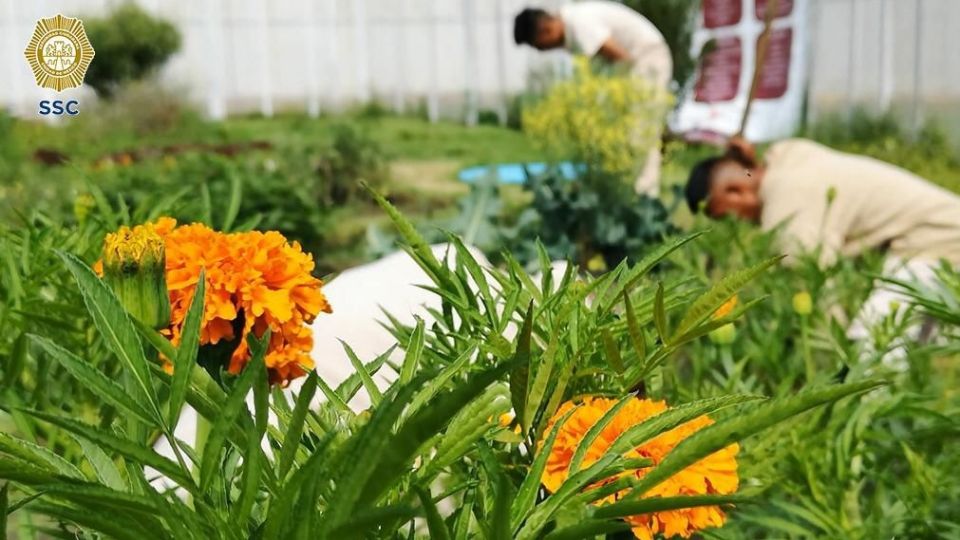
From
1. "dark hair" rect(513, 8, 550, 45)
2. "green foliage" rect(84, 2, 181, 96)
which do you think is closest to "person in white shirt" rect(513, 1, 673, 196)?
"dark hair" rect(513, 8, 550, 45)

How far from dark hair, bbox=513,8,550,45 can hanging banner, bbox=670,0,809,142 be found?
2745 millimetres

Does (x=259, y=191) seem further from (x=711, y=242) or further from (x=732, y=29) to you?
(x=732, y=29)

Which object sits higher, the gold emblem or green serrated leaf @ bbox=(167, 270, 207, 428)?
the gold emblem

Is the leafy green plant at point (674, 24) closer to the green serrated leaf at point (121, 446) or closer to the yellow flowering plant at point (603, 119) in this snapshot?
the yellow flowering plant at point (603, 119)

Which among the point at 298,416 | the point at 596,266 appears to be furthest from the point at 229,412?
the point at 596,266

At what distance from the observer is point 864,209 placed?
283 cm

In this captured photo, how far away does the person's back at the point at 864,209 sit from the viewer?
2721 millimetres

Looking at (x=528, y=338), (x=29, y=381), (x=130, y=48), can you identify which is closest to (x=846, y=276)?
(x=29, y=381)

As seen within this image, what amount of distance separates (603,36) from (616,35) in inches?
8.0

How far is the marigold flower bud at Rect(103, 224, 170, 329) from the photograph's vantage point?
0.51 m

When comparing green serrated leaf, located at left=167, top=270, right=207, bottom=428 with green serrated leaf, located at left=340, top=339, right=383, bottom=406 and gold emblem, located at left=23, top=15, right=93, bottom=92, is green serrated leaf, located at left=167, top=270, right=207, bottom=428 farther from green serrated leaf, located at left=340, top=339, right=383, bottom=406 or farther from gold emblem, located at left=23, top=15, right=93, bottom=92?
gold emblem, located at left=23, top=15, right=93, bottom=92

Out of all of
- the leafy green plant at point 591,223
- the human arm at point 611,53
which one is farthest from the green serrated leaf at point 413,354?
the human arm at point 611,53

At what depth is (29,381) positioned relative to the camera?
30.7 inches

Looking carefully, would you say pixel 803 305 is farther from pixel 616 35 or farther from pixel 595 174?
pixel 616 35
